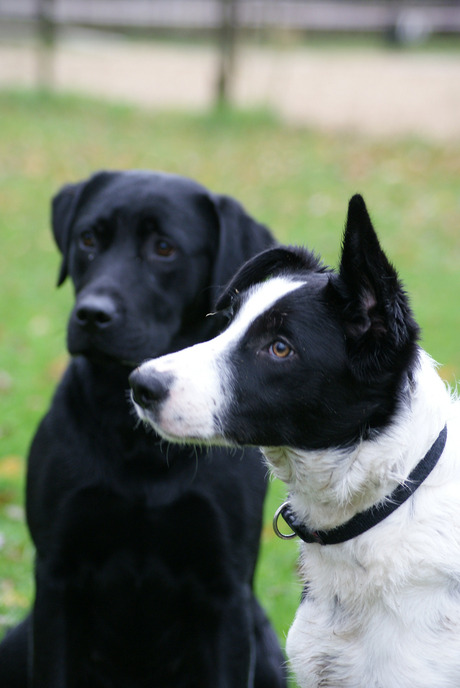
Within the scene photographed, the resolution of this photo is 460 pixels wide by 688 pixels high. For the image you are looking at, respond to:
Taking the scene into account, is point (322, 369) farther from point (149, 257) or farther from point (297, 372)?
point (149, 257)

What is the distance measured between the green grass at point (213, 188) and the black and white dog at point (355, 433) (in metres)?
1.52

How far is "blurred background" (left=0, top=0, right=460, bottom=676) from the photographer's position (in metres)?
6.64

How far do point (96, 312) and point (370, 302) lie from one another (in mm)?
1171

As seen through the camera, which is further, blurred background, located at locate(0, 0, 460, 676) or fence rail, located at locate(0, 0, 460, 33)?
fence rail, located at locate(0, 0, 460, 33)

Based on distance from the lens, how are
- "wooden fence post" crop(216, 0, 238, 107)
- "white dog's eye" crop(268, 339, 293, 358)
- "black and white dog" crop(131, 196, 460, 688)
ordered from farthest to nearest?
1. "wooden fence post" crop(216, 0, 238, 107)
2. "white dog's eye" crop(268, 339, 293, 358)
3. "black and white dog" crop(131, 196, 460, 688)

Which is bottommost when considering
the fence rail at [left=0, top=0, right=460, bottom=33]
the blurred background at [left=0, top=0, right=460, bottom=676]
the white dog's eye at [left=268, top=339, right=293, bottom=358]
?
the fence rail at [left=0, top=0, right=460, bottom=33]

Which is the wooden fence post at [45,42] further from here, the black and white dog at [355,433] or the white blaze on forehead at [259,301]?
the black and white dog at [355,433]

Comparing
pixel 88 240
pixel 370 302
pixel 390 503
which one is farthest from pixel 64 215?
pixel 390 503

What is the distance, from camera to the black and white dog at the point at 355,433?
2582 mm

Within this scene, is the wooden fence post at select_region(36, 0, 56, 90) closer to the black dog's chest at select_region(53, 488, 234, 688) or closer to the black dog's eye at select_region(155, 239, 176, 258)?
the black dog's eye at select_region(155, 239, 176, 258)

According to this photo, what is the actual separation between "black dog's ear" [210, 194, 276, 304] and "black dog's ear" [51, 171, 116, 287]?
0.51 metres

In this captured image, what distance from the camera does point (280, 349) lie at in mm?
2699

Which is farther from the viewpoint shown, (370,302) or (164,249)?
(164,249)

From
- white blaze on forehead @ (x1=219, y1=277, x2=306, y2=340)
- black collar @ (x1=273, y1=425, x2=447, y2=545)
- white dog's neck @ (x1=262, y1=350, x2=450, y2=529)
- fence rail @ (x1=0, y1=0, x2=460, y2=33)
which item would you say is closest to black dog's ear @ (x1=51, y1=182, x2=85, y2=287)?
white blaze on forehead @ (x1=219, y1=277, x2=306, y2=340)
